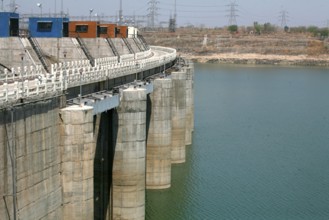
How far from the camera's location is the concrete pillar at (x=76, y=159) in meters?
20.3

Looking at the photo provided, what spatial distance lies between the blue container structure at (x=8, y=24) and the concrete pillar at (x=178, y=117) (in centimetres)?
1645

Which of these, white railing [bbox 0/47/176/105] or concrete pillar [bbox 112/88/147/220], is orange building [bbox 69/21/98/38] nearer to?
white railing [bbox 0/47/176/105]

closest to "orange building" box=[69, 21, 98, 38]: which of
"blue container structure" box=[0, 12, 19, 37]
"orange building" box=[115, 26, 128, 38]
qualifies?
"orange building" box=[115, 26, 128, 38]

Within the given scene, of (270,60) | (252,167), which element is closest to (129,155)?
(252,167)

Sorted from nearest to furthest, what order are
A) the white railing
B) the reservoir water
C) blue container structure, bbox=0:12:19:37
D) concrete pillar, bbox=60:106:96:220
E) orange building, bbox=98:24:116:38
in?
1. the white railing
2. concrete pillar, bbox=60:106:96:220
3. the reservoir water
4. blue container structure, bbox=0:12:19:37
5. orange building, bbox=98:24:116:38

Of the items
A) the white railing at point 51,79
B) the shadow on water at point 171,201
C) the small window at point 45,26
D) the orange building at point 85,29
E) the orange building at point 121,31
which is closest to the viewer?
the white railing at point 51,79

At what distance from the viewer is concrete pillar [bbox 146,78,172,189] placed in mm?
36000

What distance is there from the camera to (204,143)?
51.8 metres

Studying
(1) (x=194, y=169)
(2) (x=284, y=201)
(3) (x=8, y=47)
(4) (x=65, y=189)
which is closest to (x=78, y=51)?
(3) (x=8, y=47)

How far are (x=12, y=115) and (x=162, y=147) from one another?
774 inches

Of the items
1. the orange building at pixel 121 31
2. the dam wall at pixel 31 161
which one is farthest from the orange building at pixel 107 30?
the dam wall at pixel 31 161

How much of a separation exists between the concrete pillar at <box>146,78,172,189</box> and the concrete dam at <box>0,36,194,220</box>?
2.6 inches

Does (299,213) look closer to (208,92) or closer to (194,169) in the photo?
(194,169)

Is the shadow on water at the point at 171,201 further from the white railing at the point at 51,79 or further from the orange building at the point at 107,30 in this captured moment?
the orange building at the point at 107,30
